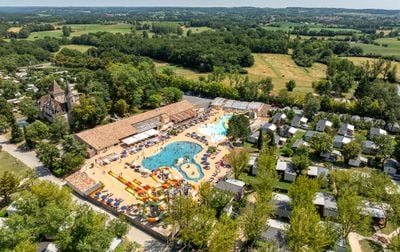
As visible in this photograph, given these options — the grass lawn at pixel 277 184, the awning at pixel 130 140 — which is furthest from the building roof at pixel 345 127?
the awning at pixel 130 140

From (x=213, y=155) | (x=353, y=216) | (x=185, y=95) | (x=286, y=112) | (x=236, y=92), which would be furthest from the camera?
(x=185, y=95)

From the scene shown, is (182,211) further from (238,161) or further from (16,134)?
(16,134)

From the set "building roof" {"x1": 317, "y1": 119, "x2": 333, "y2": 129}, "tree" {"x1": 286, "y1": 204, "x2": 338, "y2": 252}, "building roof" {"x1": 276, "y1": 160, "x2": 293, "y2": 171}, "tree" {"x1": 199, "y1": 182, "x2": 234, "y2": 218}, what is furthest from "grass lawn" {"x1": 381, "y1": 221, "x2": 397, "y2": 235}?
"building roof" {"x1": 317, "y1": 119, "x2": 333, "y2": 129}

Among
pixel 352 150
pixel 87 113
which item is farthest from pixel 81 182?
pixel 352 150

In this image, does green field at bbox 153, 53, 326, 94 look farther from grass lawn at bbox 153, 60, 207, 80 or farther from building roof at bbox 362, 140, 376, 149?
building roof at bbox 362, 140, 376, 149

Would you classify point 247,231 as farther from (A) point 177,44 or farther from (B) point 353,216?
(A) point 177,44

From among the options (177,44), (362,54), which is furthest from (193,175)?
(362,54)
